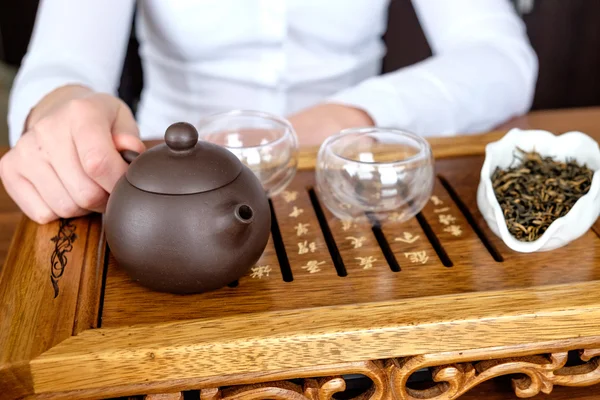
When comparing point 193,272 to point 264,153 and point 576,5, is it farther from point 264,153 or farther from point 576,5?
point 576,5

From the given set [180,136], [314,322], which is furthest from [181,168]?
[314,322]

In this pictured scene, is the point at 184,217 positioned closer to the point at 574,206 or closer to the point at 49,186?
the point at 49,186

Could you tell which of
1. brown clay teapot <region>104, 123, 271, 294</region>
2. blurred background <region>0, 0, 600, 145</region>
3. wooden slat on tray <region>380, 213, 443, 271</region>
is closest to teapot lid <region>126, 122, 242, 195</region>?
brown clay teapot <region>104, 123, 271, 294</region>

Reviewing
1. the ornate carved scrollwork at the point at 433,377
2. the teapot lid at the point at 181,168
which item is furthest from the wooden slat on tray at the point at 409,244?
the teapot lid at the point at 181,168

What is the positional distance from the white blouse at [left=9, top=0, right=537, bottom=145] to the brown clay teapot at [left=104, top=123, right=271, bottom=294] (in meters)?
0.56

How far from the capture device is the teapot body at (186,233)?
2.21 ft

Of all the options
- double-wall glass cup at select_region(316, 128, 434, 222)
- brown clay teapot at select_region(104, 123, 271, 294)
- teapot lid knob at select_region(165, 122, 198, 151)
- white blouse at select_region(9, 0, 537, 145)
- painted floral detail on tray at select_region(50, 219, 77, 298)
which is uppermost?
teapot lid knob at select_region(165, 122, 198, 151)

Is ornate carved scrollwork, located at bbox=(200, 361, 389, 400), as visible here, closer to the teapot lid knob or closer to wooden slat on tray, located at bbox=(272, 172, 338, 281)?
wooden slat on tray, located at bbox=(272, 172, 338, 281)

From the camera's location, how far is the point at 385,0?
158 cm

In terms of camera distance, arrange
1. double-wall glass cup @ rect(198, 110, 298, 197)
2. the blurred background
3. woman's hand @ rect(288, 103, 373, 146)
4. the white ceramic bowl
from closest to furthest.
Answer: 1. the white ceramic bowl
2. double-wall glass cup @ rect(198, 110, 298, 197)
3. woman's hand @ rect(288, 103, 373, 146)
4. the blurred background

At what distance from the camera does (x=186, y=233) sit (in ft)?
2.20

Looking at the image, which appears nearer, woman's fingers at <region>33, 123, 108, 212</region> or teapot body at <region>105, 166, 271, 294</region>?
teapot body at <region>105, 166, 271, 294</region>

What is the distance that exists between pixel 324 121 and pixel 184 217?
0.53 m

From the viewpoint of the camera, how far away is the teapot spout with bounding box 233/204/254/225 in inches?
26.7
